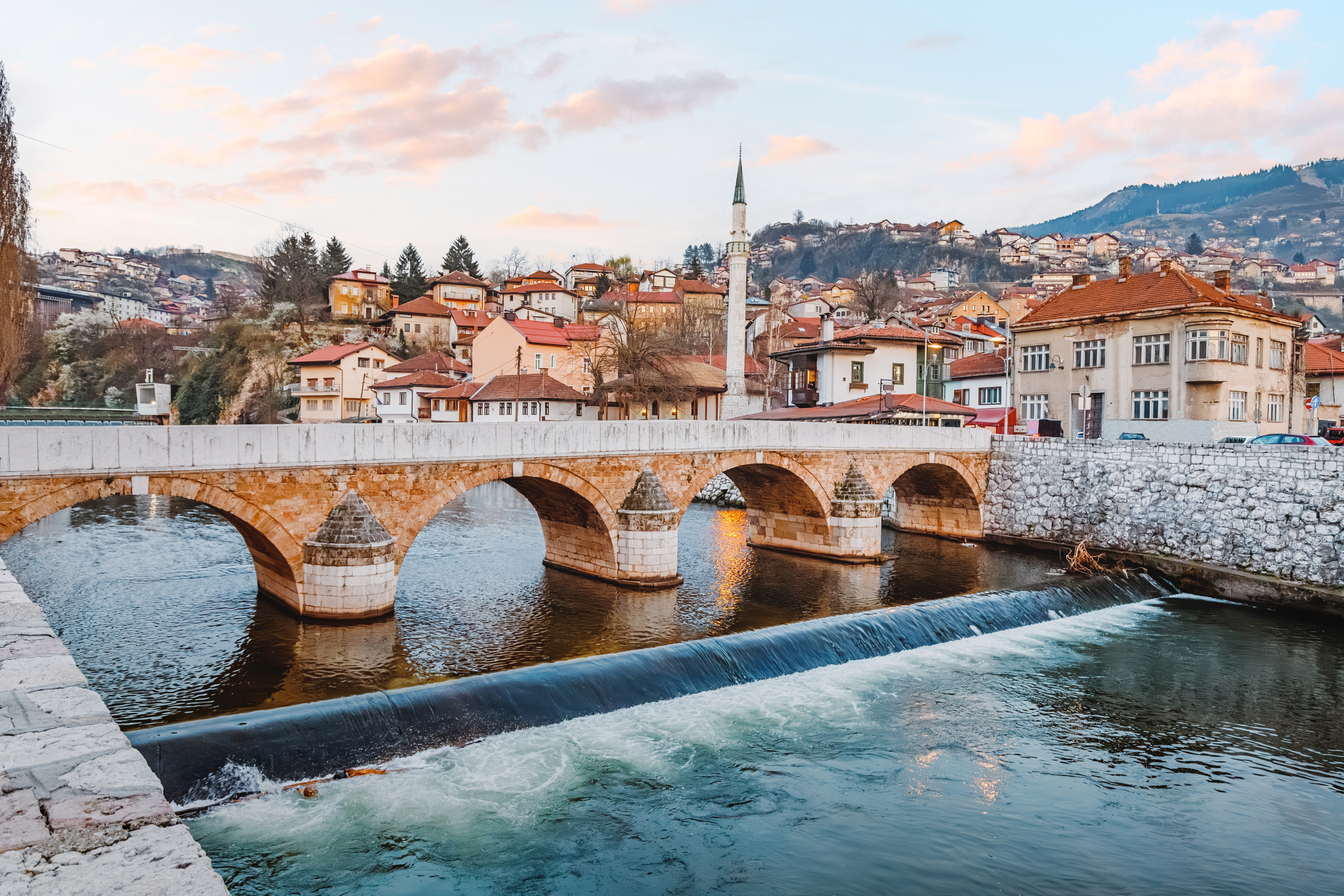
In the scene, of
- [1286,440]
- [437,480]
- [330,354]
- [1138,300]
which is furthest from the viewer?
[330,354]

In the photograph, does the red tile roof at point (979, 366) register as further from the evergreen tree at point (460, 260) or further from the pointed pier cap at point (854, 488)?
the evergreen tree at point (460, 260)

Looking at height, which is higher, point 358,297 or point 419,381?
point 358,297

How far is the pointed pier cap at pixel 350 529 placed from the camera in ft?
50.7

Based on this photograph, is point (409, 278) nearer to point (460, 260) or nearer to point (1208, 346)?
point (460, 260)

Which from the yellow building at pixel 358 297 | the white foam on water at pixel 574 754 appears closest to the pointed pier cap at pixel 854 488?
the white foam on water at pixel 574 754

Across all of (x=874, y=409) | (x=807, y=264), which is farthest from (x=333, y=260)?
(x=807, y=264)

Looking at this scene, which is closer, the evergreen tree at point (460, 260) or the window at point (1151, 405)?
the window at point (1151, 405)

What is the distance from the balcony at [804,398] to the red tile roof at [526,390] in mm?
11089

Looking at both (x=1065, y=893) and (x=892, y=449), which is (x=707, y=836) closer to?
(x=1065, y=893)

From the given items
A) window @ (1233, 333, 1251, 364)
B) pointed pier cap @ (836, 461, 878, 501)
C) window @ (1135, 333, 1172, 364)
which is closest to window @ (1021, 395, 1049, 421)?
window @ (1135, 333, 1172, 364)

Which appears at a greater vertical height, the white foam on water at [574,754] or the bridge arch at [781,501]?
the bridge arch at [781,501]

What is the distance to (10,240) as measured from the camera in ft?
72.4

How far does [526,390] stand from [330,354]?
19.0 metres

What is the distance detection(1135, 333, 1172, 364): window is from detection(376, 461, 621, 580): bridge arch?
21790 millimetres
